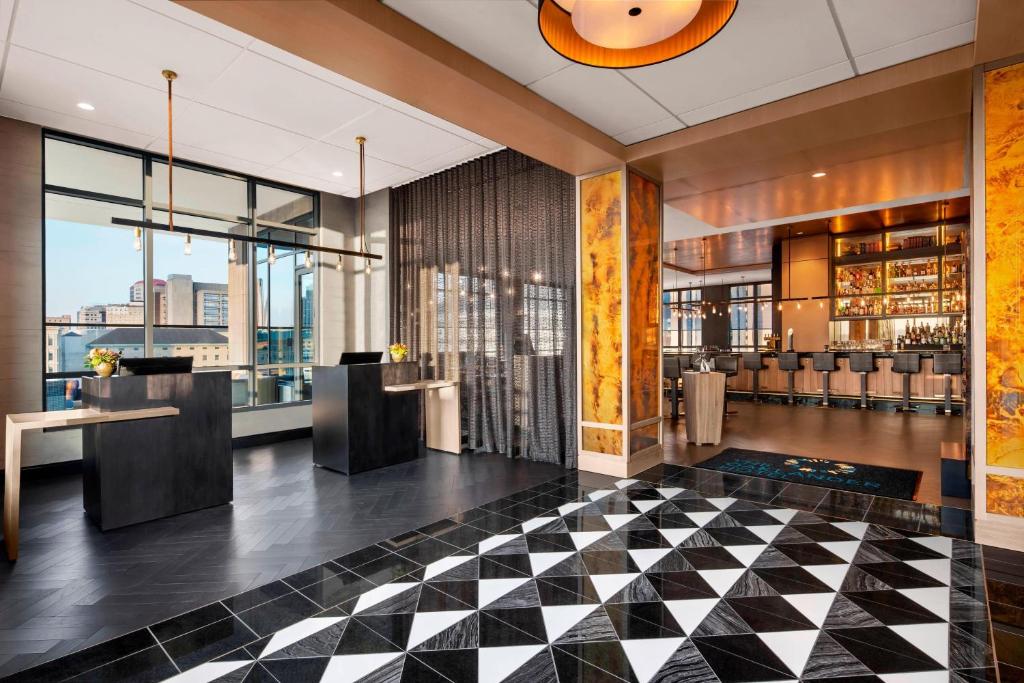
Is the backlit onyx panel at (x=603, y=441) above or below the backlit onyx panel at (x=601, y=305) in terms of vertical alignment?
below

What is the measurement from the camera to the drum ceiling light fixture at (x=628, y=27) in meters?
2.50

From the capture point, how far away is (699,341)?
714 inches

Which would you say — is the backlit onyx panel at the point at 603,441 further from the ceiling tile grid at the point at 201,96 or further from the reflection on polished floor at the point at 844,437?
the ceiling tile grid at the point at 201,96

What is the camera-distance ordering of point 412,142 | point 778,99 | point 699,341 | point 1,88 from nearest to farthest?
1. point 778,99
2. point 1,88
3. point 412,142
4. point 699,341

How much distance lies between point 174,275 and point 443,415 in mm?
3718

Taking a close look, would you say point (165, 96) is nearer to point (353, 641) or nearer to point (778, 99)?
point (353, 641)

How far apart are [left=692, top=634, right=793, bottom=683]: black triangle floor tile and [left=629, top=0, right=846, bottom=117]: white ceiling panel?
3.38 metres

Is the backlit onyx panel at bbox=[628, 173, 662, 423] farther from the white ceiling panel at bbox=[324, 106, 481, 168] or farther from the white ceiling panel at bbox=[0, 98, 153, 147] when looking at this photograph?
the white ceiling panel at bbox=[0, 98, 153, 147]

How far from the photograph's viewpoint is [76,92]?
4.46 metres

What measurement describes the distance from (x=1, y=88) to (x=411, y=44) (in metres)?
4.02

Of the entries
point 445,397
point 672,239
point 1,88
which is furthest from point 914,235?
point 1,88

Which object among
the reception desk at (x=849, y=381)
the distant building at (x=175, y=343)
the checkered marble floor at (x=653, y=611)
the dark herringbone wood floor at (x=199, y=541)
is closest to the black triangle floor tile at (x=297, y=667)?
the checkered marble floor at (x=653, y=611)

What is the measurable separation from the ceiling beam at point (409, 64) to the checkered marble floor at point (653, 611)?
124 inches

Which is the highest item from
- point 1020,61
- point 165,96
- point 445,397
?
point 165,96
